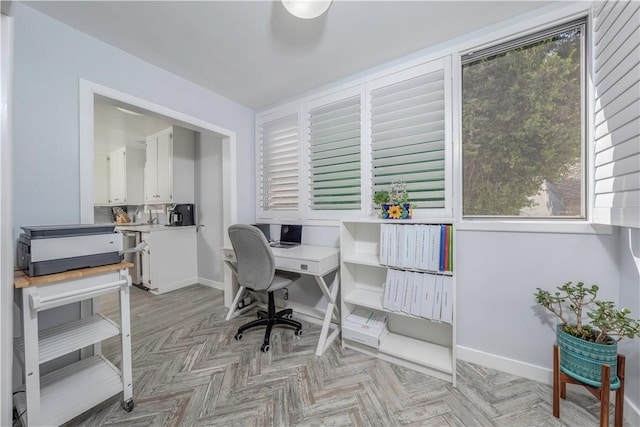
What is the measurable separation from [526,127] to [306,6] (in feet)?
5.41

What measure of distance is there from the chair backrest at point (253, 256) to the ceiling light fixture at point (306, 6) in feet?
4.65

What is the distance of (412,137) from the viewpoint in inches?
77.4

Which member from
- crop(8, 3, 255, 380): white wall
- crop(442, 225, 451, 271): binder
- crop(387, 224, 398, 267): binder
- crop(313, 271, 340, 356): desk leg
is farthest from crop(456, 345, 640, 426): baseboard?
crop(8, 3, 255, 380): white wall

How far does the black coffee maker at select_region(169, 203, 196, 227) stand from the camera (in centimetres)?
355

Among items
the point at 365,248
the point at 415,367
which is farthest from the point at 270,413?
the point at 365,248

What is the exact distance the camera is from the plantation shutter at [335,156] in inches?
89.0

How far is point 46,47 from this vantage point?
1.54m

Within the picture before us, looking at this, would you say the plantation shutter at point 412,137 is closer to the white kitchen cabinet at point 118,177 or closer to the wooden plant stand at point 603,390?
the wooden plant stand at point 603,390

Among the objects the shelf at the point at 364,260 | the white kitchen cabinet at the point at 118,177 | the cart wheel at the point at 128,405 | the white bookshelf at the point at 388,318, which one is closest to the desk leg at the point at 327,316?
the white bookshelf at the point at 388,318

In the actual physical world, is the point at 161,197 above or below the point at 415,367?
above

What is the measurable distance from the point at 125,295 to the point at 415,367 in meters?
1.96

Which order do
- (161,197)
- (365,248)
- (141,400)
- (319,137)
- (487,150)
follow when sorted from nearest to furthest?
1. (141,400)
2. (487,150)
3. (365,248)
4. (319,137)
5. (161,197)

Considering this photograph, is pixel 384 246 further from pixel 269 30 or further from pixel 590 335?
pixel 269 30

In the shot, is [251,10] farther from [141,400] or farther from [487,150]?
[141,400]
